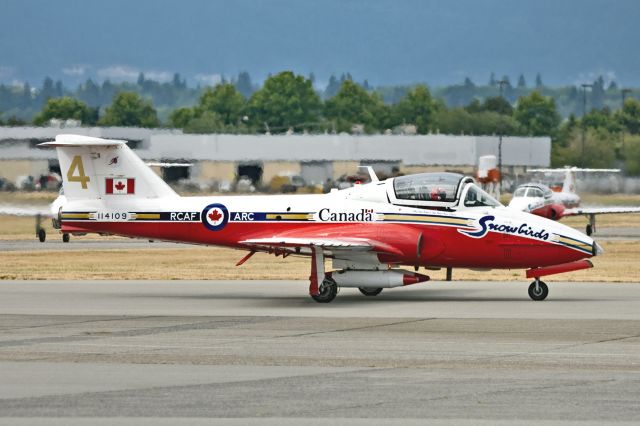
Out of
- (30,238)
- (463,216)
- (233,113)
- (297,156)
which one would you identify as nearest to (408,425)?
(463,216)

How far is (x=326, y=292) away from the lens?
76.3 ft

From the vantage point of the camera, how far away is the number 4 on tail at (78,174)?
24.5 meters

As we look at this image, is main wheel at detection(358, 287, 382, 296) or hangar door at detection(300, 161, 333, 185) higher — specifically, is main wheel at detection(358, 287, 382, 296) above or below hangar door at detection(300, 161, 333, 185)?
below

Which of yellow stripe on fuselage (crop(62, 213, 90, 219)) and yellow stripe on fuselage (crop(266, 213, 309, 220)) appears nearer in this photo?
yellow stripe on fuselage (crop(266, 213, 309, 220))

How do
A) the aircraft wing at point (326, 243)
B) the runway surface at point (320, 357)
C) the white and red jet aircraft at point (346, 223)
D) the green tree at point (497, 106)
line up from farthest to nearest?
the green tree at point (497, 106) → the white and red jet aircraft at point (346, 223) → the aircraft wing at point (326, 243) → the runway surface at point (320, 357)

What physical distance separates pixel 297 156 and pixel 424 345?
253ft

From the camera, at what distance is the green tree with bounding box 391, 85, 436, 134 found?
18538 centimetres

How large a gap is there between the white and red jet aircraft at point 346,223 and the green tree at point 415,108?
16001cm

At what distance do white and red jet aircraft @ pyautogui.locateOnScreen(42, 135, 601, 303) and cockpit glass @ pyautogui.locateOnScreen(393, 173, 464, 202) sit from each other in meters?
0.02

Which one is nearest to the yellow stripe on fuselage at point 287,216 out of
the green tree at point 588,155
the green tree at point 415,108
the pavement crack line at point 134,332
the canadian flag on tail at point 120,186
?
the canadian flag on tail at point 120,186

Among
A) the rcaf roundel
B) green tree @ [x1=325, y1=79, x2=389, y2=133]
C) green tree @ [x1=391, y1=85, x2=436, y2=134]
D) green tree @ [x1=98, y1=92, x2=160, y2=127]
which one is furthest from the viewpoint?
green tree @ [x1=325, y1=79, x2=389, y2=133]

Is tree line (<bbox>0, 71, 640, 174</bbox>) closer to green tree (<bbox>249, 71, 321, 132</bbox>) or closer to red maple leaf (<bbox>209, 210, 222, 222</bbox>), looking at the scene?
green tree (<bbox>249, 71, 321, 132</bbox>)

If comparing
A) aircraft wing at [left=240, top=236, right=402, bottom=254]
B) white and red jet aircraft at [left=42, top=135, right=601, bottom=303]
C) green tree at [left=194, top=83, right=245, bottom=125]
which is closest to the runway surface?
white and red jet aircraft at [left=42, top=135, right=601, bottom=303]

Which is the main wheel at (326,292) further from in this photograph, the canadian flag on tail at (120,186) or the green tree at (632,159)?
the green tree at (632,159)
